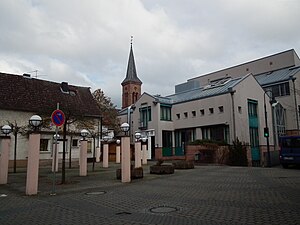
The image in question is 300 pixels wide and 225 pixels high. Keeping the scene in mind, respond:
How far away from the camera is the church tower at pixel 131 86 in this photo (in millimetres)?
82125

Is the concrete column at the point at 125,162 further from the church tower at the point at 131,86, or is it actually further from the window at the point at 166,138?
the church tower at the point at 131,86

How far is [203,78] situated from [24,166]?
140 ft

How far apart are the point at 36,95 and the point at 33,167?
947 inches

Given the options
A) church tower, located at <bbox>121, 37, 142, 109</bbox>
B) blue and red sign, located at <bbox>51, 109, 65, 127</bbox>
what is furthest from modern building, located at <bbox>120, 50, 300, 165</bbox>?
church tower, located at <bbox>121, 37, 142, 109</bbox>

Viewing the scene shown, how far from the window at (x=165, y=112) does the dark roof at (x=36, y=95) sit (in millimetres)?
8611

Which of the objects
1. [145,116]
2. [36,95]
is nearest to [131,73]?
[145,116]

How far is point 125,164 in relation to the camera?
1494 cm

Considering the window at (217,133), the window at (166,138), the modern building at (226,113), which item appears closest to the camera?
the window at (217,133)

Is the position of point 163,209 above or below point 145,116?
below

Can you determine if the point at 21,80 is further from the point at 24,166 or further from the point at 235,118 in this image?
the point at 235,118

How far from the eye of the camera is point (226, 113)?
33906mm

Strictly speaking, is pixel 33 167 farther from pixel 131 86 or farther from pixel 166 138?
pixel 131 86

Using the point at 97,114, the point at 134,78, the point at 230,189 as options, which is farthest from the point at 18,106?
the point at 134,78

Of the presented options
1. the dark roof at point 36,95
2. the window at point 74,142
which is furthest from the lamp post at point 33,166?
the window at point 74,142
